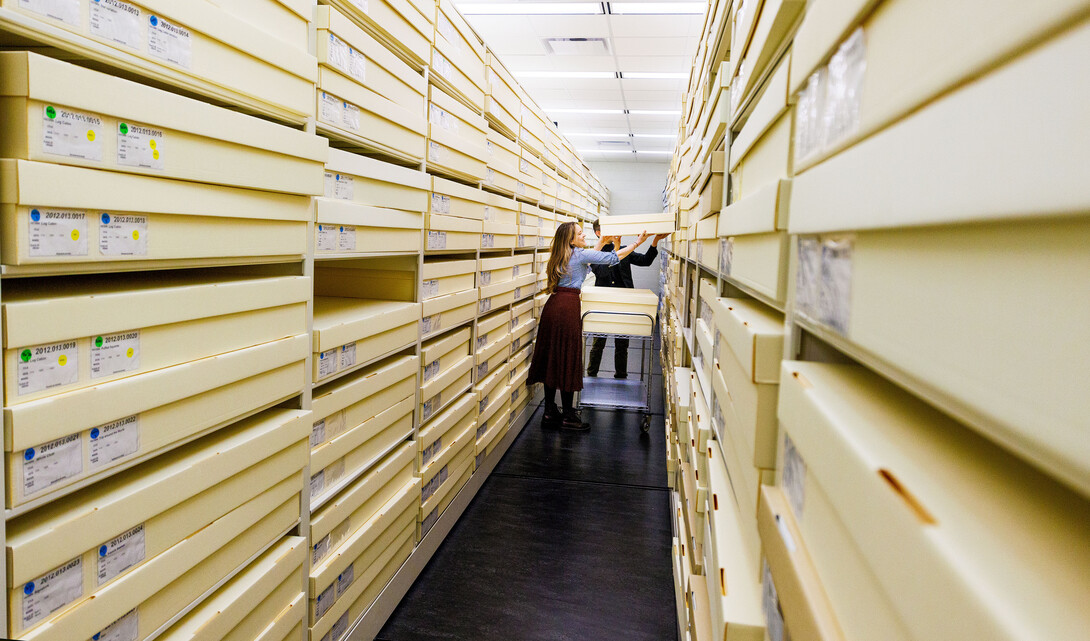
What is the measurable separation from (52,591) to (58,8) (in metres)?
0.91

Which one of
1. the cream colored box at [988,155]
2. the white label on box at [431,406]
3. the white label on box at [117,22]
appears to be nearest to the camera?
the cream colored box at [988,155]

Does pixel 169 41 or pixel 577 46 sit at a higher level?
pixel 577 46

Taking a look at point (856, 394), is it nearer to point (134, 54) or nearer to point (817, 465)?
point (817, 465)

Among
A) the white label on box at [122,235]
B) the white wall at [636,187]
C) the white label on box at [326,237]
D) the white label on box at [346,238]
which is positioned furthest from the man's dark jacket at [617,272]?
the white wall at [636,187]

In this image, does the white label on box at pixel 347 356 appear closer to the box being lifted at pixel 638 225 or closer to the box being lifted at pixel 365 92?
the box being lifted at pixel 365 92

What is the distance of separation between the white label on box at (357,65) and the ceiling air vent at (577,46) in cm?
518

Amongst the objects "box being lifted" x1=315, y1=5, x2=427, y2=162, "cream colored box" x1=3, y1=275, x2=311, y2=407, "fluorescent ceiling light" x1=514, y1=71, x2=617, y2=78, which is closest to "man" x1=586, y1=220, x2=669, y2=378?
"fluorescent ceiling light" x1=514, y1=71, x2=617, y2=78

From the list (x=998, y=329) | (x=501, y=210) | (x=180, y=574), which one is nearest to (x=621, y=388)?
(x=501, y=210)

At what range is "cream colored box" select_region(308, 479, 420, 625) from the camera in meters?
2.02

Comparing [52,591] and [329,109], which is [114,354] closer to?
[52,591]

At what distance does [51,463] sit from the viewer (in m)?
1.08

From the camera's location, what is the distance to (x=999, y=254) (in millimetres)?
360

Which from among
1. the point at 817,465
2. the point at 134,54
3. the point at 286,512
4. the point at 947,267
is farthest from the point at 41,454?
the point at 947,267

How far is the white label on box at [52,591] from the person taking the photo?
41.4 inches
